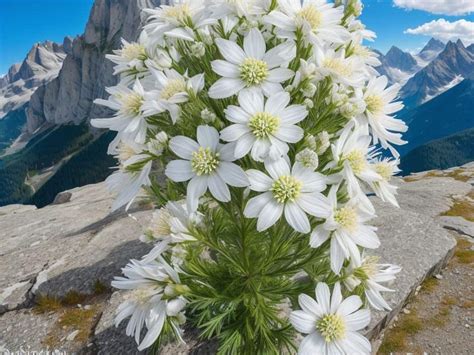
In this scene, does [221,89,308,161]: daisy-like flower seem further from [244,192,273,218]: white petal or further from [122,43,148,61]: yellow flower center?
[122,43,148,61]: yellow flower center

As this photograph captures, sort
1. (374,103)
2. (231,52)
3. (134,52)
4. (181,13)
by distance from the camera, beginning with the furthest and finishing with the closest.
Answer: (134,52), (181,13), (374,103), (231,52)

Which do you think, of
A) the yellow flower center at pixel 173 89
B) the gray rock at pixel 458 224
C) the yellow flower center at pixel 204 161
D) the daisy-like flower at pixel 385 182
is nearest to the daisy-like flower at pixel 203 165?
the yellow flower center at pixel 204 161

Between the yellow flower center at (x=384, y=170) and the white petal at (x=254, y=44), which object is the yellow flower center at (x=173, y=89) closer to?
the white petal at (x=254, y=44)

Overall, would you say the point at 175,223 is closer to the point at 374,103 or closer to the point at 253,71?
the point at 253,71

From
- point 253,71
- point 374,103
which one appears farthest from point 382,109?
point 253,71

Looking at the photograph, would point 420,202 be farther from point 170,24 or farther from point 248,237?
point 170,24

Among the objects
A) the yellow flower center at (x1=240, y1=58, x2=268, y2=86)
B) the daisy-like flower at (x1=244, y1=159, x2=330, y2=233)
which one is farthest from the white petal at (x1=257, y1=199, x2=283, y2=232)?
the yellow flower center at (x1=240, y1=58, x2=268, y2=86)
